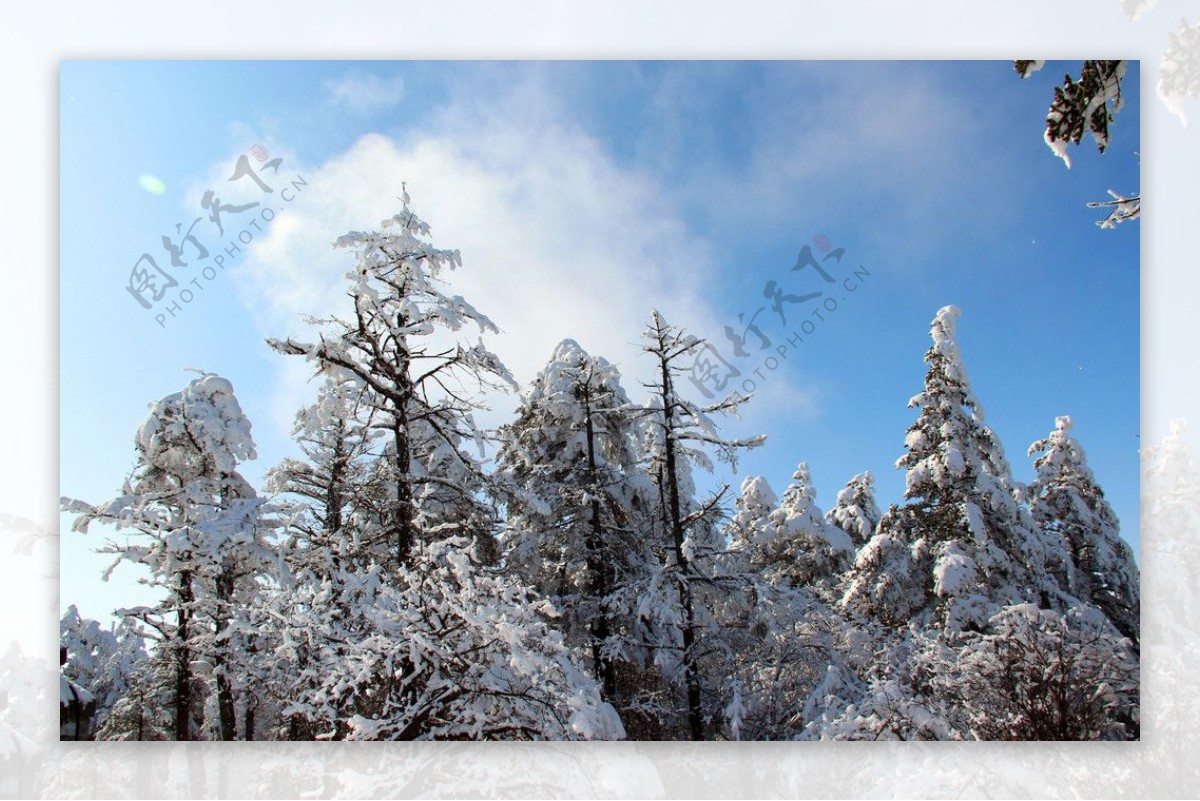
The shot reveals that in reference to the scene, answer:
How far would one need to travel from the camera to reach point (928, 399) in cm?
570

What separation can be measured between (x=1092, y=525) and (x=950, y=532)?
2.76 m

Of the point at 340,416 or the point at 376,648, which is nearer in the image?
the point at 376,648

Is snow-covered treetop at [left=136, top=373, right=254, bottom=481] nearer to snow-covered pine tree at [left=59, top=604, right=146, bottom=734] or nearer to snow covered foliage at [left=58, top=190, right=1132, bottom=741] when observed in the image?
snow covered foliage at [left=58, top=190, right=1132, bottom=741]

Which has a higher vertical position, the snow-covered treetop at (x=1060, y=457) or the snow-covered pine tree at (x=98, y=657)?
the snow-covered treetop at (x=1060, y=457)

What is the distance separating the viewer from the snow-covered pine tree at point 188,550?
5109 mm

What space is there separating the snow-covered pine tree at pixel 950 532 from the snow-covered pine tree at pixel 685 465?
5.15ft

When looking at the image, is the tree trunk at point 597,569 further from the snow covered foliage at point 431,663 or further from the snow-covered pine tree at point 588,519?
the snow covered foliage at point 431,663

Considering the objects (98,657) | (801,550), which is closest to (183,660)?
(98,657)

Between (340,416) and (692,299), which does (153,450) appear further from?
(692,299)

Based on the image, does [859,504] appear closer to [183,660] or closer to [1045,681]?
[1045,681]

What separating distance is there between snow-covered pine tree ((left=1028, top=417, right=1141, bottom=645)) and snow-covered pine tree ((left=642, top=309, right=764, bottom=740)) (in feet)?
6.77

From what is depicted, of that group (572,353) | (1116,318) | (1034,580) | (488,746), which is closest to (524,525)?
(572,353)

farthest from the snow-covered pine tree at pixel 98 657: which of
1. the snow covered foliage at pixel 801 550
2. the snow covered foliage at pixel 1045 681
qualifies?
the snow covered foliage at pixel 1045 681

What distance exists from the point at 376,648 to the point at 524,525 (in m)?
3.96
